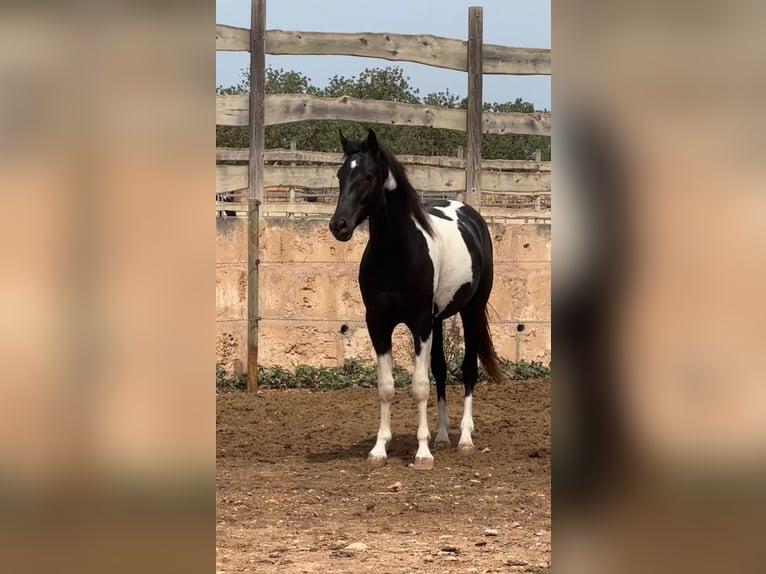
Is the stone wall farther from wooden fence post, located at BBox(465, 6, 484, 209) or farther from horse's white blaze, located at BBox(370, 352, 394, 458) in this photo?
horse's white blaze, located at BBox(370, 352, 394, 458)

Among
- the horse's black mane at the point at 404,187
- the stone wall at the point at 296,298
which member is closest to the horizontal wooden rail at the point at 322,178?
the stone wall at the point at 296,298

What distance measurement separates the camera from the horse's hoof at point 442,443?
606 centimetres

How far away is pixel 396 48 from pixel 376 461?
4.32m

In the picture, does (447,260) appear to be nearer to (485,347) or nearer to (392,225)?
(392,225)

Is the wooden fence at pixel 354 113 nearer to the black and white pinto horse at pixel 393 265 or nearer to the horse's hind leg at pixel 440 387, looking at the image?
the horse's hind leg at pixel 440 387

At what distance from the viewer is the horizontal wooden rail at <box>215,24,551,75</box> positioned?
26.3 feet

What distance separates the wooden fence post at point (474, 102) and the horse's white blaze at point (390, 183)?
302 centimetres

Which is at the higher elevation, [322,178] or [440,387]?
[322,178]

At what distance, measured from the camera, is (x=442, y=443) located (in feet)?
19.9
